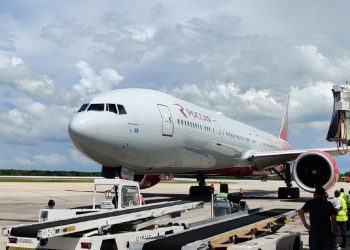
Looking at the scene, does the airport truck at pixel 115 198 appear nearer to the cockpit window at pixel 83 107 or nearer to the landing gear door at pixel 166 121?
the cockpit window at pixel 83 107

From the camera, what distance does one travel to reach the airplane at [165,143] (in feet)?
44.8

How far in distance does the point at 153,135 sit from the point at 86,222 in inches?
311

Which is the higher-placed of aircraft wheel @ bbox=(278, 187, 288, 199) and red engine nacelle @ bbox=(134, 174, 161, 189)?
red engine nacelle @ bbox=(134, 174, 161, 189)

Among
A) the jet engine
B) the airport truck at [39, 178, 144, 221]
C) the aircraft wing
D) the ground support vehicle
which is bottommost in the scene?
the ground support vehicle

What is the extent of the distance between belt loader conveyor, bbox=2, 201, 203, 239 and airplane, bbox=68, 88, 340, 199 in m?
4.33

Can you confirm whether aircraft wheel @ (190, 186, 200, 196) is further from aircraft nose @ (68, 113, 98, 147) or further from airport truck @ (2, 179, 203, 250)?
airport truck @ (2, 179, 203, 250)

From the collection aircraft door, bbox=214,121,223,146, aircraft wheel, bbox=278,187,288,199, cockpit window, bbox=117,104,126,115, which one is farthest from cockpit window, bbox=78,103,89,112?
aircraft wheel, bbox=278,187,288,199

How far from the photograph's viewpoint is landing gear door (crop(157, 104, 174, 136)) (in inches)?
634

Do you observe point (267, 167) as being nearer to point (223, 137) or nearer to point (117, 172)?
point (223, 137)

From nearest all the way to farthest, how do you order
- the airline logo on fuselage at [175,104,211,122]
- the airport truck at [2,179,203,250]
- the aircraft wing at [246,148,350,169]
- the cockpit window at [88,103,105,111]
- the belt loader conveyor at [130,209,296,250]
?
the belt loader conveyor at [130,209,296,250], the airport truck at [2,179,203,250], the cockpit window at [88,103,105,111], the airline logo on fuselage at [175,104,211,122], the aircraft wing at [246,148,350,169]

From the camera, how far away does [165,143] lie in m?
16.1

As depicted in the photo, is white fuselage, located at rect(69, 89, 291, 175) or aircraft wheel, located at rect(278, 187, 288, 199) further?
aircraft wheel, located at rect(278, 187, 288, 199)

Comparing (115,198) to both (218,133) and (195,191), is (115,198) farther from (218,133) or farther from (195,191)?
(195,191)

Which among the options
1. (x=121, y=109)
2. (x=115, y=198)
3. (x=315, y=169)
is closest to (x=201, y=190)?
(x=315, y=169)
